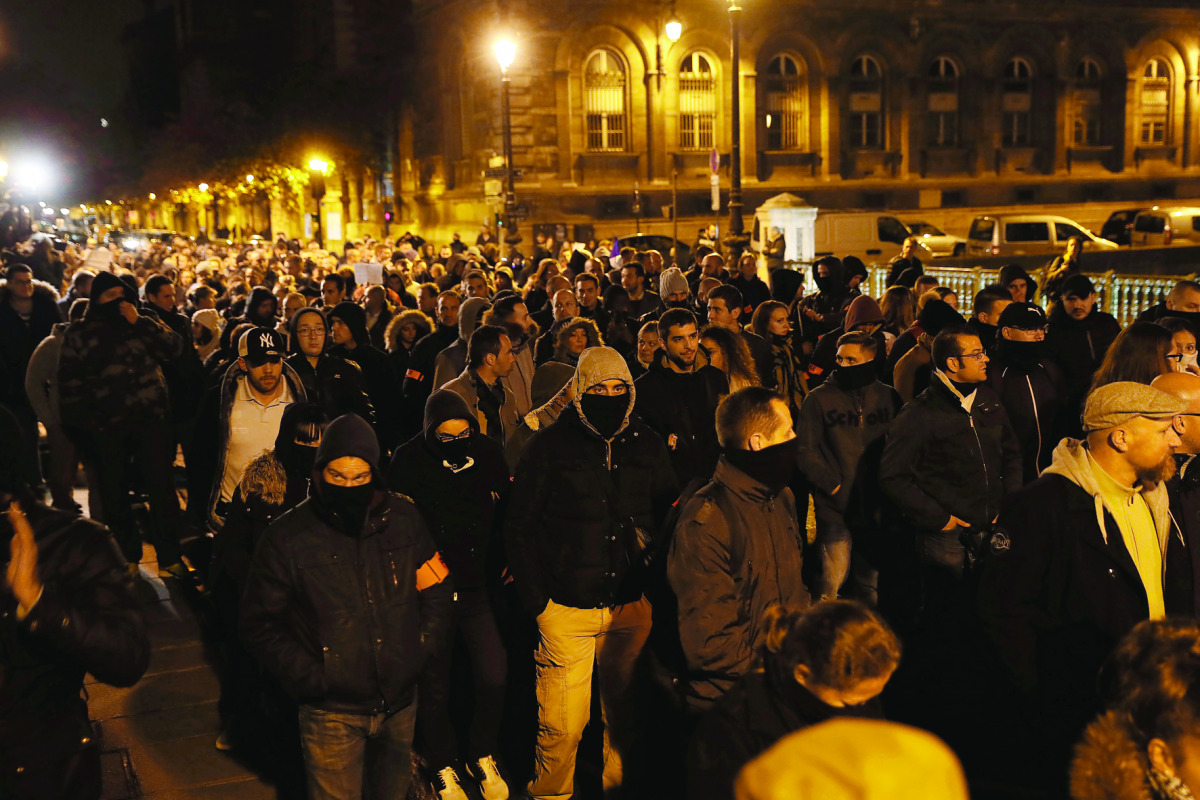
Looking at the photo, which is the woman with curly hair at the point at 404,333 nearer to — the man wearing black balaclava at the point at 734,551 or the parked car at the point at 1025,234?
Result: the man wearing black balaclava at the point at 734,551

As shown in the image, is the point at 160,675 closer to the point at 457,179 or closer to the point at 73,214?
the point at 457,179

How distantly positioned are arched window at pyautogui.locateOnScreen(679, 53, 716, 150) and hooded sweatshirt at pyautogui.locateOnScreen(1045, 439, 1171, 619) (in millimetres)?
37838

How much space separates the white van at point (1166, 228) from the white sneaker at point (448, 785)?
1192 inches

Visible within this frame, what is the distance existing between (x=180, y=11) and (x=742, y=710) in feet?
350

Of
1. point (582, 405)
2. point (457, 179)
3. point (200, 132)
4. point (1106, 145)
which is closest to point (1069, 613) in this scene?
point (582, 405)

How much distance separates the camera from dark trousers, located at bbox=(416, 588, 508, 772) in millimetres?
4906

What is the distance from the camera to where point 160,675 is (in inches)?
253

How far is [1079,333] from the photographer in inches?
333

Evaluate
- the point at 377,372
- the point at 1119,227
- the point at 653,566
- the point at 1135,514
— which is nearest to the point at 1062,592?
the point at 1135,514

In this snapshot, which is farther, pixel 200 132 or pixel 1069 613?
pixel 200 132

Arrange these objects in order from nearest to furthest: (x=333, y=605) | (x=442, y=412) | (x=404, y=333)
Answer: (x=333, y=605), (x=442, y=412), (x=404, y=333)

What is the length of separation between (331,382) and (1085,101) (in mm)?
45710

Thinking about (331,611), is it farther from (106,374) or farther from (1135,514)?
(106,374)

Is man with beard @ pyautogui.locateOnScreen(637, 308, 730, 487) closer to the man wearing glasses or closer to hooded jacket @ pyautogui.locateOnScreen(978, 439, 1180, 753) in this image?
the man wearing glasses
